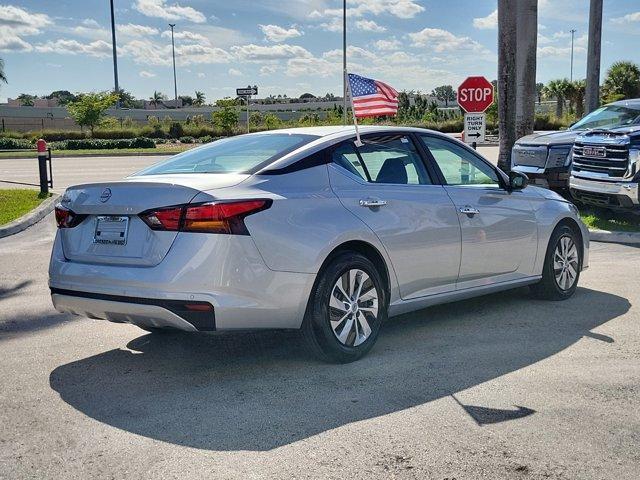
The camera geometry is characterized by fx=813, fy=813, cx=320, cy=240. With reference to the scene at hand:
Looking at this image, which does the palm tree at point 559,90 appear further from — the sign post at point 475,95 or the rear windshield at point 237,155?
the rear windshield at point 237,155

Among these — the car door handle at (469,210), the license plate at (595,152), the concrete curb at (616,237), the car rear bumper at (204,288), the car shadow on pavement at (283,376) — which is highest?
the license plate at (595,152)

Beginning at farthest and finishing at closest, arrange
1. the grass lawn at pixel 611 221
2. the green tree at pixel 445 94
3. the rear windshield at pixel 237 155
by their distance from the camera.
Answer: the green tree at pixel 445 94 < the grass lawn at pixel 611 221 < the rear windshield at pixel 237 155

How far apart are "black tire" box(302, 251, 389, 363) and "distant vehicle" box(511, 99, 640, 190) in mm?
9661

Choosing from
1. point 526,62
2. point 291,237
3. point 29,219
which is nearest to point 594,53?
point 526,62

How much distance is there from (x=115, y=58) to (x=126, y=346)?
2507 inches

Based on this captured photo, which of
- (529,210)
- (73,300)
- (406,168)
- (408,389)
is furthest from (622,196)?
(73,300)

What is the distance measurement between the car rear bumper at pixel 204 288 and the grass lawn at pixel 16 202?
8885 mm

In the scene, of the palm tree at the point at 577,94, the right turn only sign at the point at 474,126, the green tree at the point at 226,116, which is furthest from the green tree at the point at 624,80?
the right turn only sign at the point at 474,126

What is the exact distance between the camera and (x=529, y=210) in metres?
7.42

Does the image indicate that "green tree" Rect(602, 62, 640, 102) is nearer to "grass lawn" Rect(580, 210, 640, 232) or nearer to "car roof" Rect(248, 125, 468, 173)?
"grass lawn" Rect(580, 210, 640, 232)

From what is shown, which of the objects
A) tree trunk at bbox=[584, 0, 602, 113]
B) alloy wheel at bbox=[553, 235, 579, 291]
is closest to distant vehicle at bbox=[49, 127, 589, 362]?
alloy wheel at bbox=[553, 235, 579, 291]

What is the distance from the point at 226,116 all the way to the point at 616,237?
45912 millimetres

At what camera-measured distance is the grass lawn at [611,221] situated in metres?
12.7

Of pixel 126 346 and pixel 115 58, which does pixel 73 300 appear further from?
pixel 115 58
